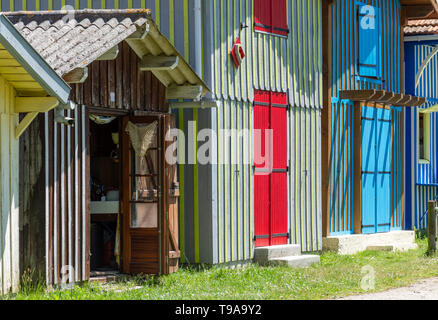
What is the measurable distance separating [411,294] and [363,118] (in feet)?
25.5

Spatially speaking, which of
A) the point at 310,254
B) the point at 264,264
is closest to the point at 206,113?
the point at 264,264

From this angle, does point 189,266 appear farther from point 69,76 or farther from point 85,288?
point 69,76

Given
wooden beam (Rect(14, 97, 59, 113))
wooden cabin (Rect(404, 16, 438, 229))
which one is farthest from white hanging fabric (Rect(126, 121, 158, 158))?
wooden cabin (Rect(404, 16, 438, 229))

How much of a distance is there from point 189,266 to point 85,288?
116 inches

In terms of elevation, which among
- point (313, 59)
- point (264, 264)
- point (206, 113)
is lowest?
point (264, 264)

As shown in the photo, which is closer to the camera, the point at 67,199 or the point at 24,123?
the point at 24,123

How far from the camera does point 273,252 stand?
→ 53.3ft

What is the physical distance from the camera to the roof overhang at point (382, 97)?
1898 cm

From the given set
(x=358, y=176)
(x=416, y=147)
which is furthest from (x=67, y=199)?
(x=416, y=147)

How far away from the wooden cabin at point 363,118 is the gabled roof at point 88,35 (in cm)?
560

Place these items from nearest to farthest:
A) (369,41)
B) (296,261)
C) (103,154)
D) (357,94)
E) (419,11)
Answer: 1. (103,154)
2. (296,261)
3. (357,94)
4. (369,41)
5. (419,11)

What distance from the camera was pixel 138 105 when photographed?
13836 mm

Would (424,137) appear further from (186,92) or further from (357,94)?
(186,92)
